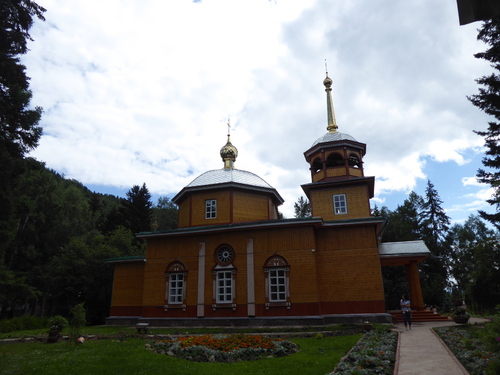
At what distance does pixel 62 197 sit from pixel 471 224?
2217 inches

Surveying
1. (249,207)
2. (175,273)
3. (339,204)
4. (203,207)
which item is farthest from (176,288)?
(339,204)

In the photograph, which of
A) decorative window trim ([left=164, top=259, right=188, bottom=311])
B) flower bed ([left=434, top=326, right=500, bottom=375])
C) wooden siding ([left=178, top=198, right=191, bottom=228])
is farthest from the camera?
wooden siding ([left=178, top=198, right=191, bottom=228])

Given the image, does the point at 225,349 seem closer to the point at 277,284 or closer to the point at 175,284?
the point at 277,284

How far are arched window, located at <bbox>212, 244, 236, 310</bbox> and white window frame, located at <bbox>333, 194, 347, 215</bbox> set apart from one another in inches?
254

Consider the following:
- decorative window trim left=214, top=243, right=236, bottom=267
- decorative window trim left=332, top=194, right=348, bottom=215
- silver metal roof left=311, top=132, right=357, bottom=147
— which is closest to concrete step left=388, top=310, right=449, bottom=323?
decorative window trim left=332, top=194, right=348, bottom=215

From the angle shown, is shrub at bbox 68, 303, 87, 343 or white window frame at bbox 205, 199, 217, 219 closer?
shrub at bbox 68, 303, 87, 343

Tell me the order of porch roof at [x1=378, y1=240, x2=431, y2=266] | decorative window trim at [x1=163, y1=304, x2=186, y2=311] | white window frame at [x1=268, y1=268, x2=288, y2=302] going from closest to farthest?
white window frame at [x1=268, y1=268, x2=288, y2=302]
porch roof at [x1=378, y1=240, x2=431, y2=266]
decorative window trim at [x1=163, y1=304, x2=186, y2=311]

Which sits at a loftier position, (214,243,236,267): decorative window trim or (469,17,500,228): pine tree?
(469,17,500,228): pine tree

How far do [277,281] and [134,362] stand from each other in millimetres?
9676

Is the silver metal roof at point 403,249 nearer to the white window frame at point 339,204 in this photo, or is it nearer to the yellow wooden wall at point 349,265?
the yellow wooden wall at point 349,265

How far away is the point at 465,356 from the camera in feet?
25.7

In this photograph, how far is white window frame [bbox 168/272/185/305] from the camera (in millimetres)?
18219

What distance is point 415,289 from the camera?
18.6 m

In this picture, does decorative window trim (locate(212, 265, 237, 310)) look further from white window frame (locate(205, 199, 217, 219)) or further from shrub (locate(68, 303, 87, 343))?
shrub (locate(68, 303, 87, 343))
